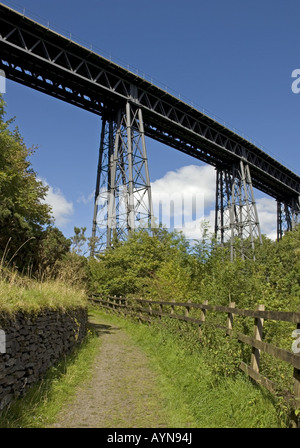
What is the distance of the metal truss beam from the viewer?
21.8 meters

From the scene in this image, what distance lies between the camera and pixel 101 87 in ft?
79.6

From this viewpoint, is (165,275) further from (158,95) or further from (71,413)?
(158,95)

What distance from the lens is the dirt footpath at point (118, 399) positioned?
16.0ft

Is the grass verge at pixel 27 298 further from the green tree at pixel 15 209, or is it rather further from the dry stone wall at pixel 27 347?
the green tree at pixel 15 209

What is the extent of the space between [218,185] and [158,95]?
14.9 metres

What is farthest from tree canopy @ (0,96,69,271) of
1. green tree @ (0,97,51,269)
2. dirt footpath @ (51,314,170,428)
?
dirt footpath @ (51,314,170,428)

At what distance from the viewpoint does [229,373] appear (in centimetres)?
516

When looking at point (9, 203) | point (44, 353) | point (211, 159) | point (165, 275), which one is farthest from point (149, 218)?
point (44, 353)

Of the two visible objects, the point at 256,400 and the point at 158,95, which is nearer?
the point at 256,400

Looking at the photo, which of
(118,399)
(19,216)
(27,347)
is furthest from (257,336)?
(19,216)

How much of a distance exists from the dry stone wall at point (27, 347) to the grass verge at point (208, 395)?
232 centimetres

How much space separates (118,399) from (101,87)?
22.6m

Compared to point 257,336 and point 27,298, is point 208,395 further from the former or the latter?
point 27,298

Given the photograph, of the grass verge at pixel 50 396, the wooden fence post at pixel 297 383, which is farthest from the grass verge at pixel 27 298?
the wooden fence post at pixel 297 383
